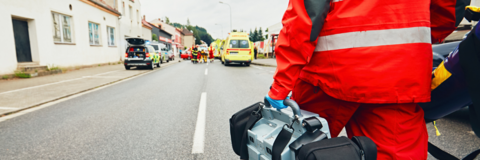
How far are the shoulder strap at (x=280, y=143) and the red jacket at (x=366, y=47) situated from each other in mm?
234

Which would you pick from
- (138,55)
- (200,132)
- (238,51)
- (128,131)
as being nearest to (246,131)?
(200,132)

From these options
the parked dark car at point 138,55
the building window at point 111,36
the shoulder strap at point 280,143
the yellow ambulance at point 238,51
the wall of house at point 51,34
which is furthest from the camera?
the building window at point 111,36

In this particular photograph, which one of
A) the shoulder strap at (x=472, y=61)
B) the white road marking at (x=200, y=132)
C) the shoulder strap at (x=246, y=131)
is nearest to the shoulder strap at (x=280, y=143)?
the shoulder strap at (x=246, y=131)

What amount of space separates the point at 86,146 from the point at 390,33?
10.7 ft

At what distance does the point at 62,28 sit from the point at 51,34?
5.09ft

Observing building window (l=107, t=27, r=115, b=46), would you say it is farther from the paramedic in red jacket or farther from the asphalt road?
the paramedic in red jacket

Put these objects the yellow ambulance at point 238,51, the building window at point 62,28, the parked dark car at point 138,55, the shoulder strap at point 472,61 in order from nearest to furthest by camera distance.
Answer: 1. the shoulder strap at point 472,61
2. the building window at point 62,28
3. the parked dark car at point 138,55
4. the yellow ambulance at point 238,51

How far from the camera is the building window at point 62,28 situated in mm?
13664

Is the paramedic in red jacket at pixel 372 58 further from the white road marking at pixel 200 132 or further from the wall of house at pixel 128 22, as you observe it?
the wall of house at pixel 128 22

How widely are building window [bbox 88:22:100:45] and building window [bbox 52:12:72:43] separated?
237cm

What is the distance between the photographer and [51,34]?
1290 centimetres

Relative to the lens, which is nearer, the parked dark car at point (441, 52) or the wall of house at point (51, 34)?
the parked dark car at point (441, 52)

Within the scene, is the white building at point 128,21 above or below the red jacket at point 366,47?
above

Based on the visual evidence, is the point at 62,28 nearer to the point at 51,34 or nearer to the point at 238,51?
the point at 51,34
